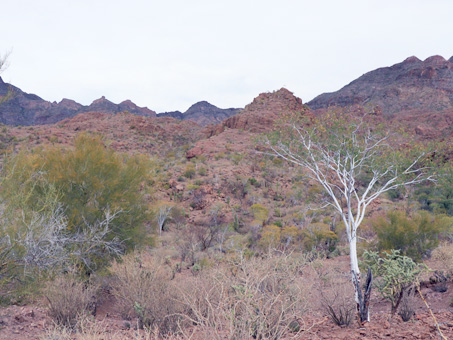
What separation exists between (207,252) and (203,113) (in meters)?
104

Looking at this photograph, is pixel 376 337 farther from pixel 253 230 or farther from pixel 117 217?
pixel 253 230

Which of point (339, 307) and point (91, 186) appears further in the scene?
point (91, 186)

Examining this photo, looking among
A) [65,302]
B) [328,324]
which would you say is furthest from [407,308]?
[65,302]

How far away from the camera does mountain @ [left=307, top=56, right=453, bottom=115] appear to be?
70.6 metres

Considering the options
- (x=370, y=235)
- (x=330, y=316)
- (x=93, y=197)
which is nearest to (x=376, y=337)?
(x=330, y=316)

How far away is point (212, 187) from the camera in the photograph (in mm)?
29516

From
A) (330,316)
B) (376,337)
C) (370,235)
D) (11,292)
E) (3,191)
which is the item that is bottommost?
(370,235)

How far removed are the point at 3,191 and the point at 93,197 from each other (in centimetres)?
389

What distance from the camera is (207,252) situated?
16.7 meters

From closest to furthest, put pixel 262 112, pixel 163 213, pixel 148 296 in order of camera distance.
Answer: pixel 148 296
pixel 163 213
pixel 262 112

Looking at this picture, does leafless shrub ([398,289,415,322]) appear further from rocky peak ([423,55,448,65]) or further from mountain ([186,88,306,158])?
rocky peak ([423,55,448,65])

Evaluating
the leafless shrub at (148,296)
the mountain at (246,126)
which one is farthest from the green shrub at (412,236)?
the mountain at (246,126)

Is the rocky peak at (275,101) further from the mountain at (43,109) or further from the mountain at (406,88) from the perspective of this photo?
the mountain at (43,109)

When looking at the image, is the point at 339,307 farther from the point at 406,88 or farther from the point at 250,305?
the point at 406,88
